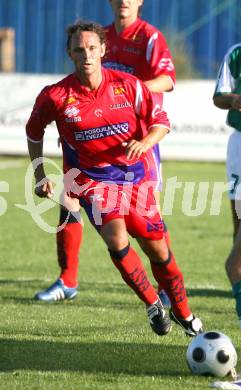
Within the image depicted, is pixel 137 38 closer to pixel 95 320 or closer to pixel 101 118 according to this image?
pixel 101 118

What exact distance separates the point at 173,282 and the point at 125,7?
2.51 m

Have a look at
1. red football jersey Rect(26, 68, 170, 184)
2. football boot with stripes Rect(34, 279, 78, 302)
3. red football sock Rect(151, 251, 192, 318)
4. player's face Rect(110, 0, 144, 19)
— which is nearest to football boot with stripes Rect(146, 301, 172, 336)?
red football sock Rect(151, 251, 192, 318)

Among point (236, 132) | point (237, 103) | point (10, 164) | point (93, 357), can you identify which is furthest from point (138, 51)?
point (10, 164)

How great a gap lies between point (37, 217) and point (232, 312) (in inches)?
253

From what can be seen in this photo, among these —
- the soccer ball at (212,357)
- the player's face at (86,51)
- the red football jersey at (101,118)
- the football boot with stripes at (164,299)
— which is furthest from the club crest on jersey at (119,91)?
the football boot with stripes at (164,299)

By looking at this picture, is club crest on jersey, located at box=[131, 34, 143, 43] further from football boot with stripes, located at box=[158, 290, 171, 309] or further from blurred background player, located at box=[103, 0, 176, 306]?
football boot with stripes, located at box=[158, 290, 171, 309]

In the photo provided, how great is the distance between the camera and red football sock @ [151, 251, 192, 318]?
648cm

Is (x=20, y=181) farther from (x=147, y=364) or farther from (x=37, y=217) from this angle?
(x=147, y=364)

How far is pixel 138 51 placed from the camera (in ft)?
26.4

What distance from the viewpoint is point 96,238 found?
12.1m

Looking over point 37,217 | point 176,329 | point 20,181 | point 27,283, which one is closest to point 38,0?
point 20,181

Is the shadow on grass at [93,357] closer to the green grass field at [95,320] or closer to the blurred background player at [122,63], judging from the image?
the green grass field at [95,320]

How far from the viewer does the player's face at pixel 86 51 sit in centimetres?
638

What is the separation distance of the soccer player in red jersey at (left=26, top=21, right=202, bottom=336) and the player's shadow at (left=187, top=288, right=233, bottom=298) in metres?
1.88
